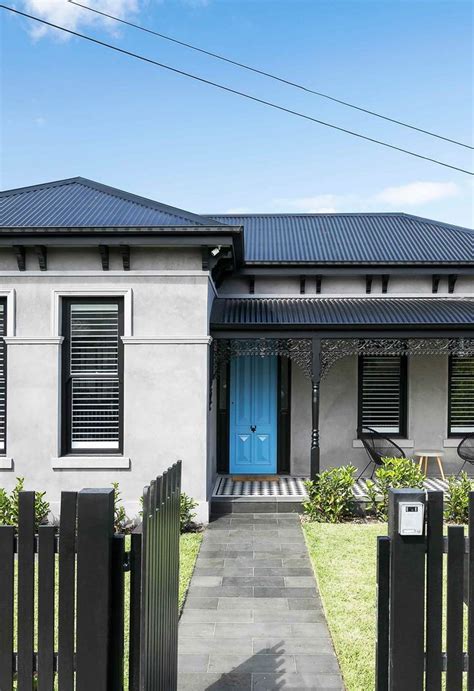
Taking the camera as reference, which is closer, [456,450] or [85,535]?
[85,535]

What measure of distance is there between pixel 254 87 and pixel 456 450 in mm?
7566

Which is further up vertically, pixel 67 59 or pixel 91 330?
pixel 67 59

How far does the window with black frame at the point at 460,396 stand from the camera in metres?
9.86

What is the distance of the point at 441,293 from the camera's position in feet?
32.3

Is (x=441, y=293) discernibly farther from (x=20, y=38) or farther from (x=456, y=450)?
(x=20, y=38)

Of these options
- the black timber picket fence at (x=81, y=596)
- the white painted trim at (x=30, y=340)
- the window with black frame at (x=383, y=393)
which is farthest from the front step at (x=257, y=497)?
the black timber picket fence at (x=81, y=596)

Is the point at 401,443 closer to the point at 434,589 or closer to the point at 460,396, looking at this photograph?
the point at 460,396

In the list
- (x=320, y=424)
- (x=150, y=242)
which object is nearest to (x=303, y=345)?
(x=320, y=424)

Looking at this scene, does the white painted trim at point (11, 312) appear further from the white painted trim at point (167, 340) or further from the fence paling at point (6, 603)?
the fence paling at point (6, 603)

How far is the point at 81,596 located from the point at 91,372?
563 cm

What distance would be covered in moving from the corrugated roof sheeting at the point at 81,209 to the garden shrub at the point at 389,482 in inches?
181

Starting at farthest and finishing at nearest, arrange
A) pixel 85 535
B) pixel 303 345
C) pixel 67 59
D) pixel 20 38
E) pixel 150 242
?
pixel 67 59, pixel 20 38, pixel 303 345, pixel 150 242, pixel 85 535

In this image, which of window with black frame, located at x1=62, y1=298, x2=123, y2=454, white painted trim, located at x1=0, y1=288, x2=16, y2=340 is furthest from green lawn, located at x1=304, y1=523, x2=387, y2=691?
white painted trim, located at x1=0, y1=288, x2=16, y2=340

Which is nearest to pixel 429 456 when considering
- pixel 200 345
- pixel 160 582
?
pixel 200 345
